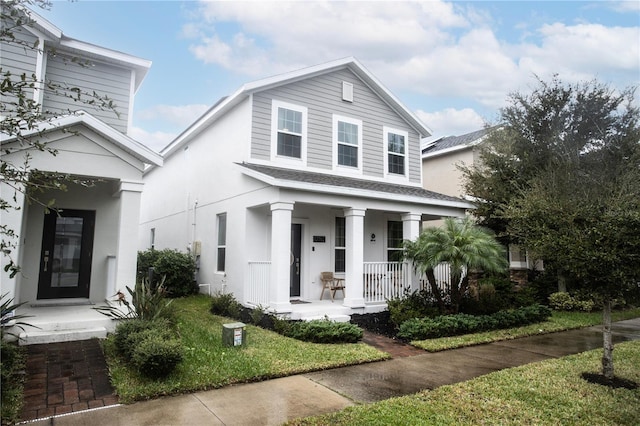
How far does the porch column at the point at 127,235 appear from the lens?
783 centimetres

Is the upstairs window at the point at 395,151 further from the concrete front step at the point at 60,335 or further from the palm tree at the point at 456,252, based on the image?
the concrete front step at the point at 60,335

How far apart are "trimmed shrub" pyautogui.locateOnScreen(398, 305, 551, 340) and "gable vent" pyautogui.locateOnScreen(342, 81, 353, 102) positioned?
7457mm

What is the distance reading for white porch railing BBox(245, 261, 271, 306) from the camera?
9906 mm

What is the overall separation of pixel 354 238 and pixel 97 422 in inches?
283

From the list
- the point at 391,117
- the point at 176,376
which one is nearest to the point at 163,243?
the point at 391,117

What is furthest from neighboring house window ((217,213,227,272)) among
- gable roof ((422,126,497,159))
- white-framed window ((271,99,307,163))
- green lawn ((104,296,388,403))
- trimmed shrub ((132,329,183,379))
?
gable roof ((422,126,497,159))

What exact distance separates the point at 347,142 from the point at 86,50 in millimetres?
7415

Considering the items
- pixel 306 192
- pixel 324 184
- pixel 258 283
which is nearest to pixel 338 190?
pixel 324 184

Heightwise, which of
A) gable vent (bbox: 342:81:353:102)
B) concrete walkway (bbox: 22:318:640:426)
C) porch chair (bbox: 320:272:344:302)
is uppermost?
gable vent (bbox: 342:81:353:102)

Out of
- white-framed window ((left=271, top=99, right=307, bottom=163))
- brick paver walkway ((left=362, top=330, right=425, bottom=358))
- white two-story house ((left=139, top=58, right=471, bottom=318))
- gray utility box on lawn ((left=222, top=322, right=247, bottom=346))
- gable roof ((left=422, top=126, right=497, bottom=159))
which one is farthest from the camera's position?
gable roof ((left=422, top=126, right=497, bottom=159))

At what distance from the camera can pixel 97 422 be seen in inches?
160

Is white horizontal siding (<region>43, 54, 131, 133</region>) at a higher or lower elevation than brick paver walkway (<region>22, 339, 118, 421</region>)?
higher

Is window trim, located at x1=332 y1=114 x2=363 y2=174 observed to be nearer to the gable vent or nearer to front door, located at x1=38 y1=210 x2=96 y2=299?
the gable vent

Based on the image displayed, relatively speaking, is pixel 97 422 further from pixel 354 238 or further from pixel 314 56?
pixel 314 56
